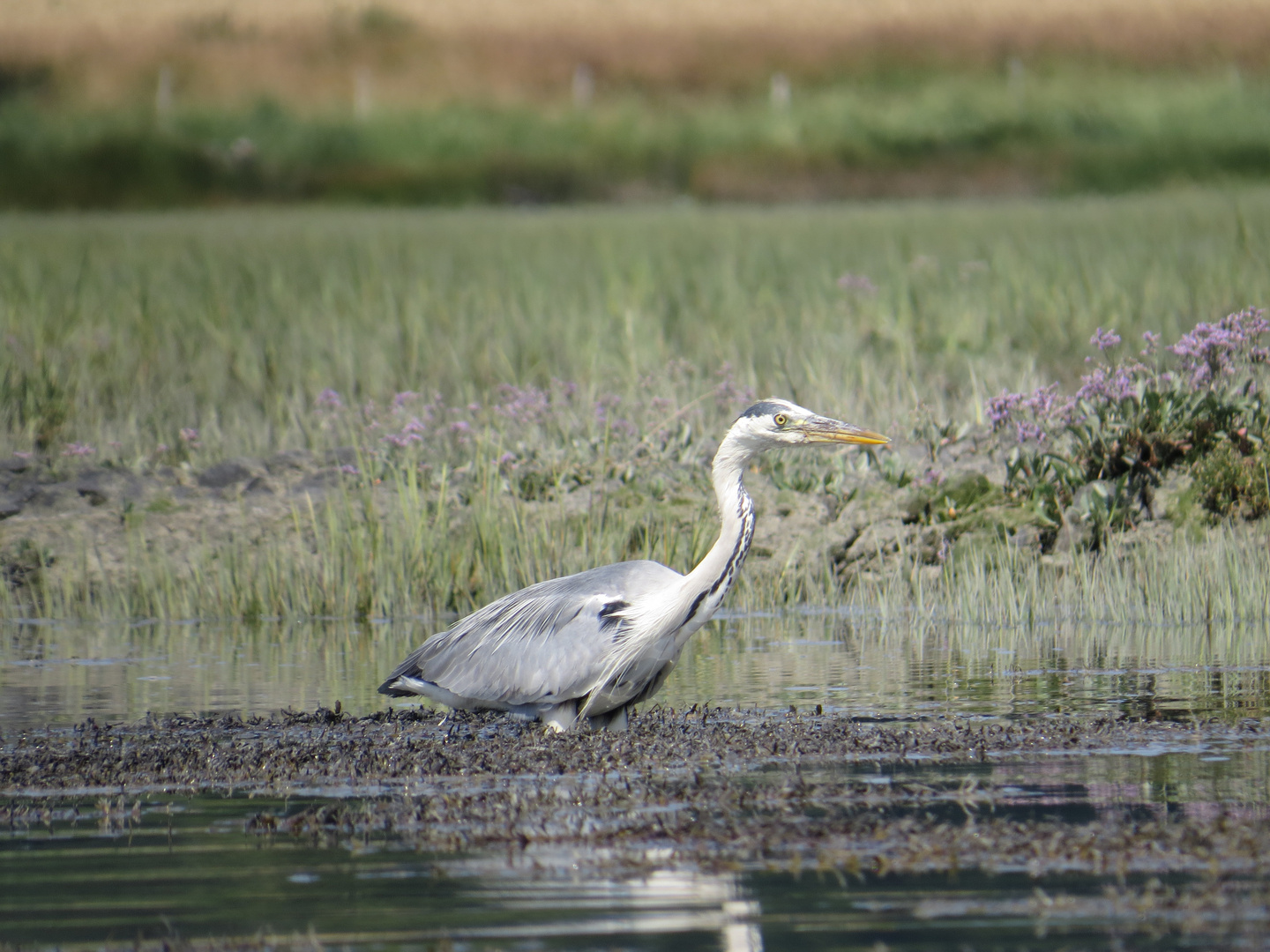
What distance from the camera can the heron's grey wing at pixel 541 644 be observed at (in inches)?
268

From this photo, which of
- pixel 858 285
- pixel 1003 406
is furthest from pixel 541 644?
pixel 858 285

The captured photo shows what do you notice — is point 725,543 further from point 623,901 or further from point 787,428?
point 623,901

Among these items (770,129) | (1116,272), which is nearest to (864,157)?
(770,129)

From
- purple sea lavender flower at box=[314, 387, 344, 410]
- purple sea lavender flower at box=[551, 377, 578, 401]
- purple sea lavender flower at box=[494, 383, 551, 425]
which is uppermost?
purple sea lavender flower at box=[551, 377, 578, 401]

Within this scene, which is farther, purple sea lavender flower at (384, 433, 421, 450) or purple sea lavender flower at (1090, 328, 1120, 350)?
purple sea lavender flower at (384, 433, 421, 450)

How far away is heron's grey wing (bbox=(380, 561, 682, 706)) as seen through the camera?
681cm

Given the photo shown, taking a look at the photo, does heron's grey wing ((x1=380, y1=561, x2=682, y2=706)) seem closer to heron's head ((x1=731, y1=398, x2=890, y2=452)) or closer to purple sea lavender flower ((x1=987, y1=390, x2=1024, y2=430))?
heron's head ((x1=731, y1=398, x2=890, y2=452))

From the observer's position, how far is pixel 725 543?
6.93m

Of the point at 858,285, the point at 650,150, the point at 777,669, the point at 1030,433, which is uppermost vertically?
the point at 650,150

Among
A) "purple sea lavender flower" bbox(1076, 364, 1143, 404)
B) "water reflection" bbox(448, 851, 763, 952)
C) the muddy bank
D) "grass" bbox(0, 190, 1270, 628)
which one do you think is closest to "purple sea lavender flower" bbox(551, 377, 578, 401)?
"grass" bbox(0, 190, 1270, 628)

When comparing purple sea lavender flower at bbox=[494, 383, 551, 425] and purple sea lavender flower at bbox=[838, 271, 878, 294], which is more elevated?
purple sea lavender flower at bbox=[838, 271, 878, 294]

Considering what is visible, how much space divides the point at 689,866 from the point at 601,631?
2.29 meters

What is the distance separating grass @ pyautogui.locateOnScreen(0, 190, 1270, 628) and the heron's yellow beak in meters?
2.04

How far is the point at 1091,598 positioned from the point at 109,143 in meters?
31.9
